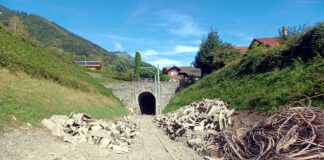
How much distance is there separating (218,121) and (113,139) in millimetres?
5428

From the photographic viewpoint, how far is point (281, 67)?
71.1 feet

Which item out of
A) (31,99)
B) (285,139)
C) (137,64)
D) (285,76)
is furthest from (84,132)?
(137,64)

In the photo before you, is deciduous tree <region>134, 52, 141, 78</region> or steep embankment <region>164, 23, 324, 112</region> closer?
steep embankment <region>164, 23, 324, 112</region>

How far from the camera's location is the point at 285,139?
8008 mm

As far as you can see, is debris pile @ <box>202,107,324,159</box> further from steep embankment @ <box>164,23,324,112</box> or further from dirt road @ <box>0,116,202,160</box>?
steep embankment @ <box>164,23,324,112</box>

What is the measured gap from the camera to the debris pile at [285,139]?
743 cm

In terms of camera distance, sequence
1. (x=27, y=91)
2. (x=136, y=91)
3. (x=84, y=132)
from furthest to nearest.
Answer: (x=136, y=91) < (x=27, y=91) < (x=84, y=132)

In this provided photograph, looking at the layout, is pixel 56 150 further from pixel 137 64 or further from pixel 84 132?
pixel 137 64

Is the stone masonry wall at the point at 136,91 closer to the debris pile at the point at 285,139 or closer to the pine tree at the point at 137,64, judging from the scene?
the pine tree at the point at 137,64

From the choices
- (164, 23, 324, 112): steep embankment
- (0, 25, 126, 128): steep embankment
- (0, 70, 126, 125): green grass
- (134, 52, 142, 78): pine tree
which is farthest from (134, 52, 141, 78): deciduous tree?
(0, 70, 126, 125): green grass

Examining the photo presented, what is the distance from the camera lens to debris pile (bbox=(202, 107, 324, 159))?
24.4ft

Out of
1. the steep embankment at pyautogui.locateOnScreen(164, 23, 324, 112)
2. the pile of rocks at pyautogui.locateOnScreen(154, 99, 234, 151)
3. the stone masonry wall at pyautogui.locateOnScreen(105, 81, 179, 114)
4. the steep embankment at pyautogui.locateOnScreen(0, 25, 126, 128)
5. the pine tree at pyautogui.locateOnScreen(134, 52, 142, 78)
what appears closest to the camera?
the steep embankment at pyautogui.locateOnScreen(0, 25, 126, 128)

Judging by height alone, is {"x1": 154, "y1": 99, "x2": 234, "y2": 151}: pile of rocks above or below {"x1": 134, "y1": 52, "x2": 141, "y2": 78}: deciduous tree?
below

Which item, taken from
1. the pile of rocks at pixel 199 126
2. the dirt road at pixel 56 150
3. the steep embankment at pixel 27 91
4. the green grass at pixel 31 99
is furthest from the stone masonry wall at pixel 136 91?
the dirt road at pixel 56 150
